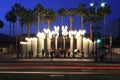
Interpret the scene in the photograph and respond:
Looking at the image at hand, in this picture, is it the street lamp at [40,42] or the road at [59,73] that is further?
the street lamp at [40,42]

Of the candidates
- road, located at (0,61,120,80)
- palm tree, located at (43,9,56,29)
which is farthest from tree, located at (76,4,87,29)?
road, located at (0,61,120,80)

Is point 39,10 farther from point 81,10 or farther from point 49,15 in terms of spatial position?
point 81,10

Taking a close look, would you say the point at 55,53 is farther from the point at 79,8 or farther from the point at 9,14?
the point at 9,14

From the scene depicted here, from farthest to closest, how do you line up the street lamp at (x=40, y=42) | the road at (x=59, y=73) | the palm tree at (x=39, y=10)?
the palm tree at (x=39, y=10), the street lamp at (x=40, y=42), the road at (x=59, y=73)

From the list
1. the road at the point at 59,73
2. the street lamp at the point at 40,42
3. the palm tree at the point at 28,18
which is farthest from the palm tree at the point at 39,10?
the road at the point at 59,73

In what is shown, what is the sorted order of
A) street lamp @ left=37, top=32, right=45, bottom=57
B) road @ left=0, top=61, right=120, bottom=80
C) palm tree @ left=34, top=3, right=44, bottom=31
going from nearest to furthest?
road @ left=0, top=61, right=120, bottom=80 < street lamp @ left=37, top=32, right=45, bottom=57 < palm tree @ left=34, top=3, right=44, bottom=31

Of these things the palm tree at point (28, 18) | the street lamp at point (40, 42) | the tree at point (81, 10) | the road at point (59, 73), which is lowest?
the road at point (59, 73)

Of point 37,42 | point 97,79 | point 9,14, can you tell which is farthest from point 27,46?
point 9,14

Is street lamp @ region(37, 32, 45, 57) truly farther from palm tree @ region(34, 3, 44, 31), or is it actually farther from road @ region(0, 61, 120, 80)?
palm tree @ region(34, 3, 44, 31)

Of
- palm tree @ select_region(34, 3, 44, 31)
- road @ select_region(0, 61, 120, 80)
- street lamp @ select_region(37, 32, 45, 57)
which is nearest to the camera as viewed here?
road @ select_region(0, 61, 120, 80)

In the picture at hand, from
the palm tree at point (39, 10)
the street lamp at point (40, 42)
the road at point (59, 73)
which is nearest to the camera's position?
the road at point (59, 73)

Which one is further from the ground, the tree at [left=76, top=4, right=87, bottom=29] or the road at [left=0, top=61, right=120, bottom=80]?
the tree at [left=76, top=4, right=87, bottom=29]

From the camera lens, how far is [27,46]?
234ft

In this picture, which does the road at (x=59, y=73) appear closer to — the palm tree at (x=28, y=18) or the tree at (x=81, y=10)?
the tree at (x=81, y=10)
